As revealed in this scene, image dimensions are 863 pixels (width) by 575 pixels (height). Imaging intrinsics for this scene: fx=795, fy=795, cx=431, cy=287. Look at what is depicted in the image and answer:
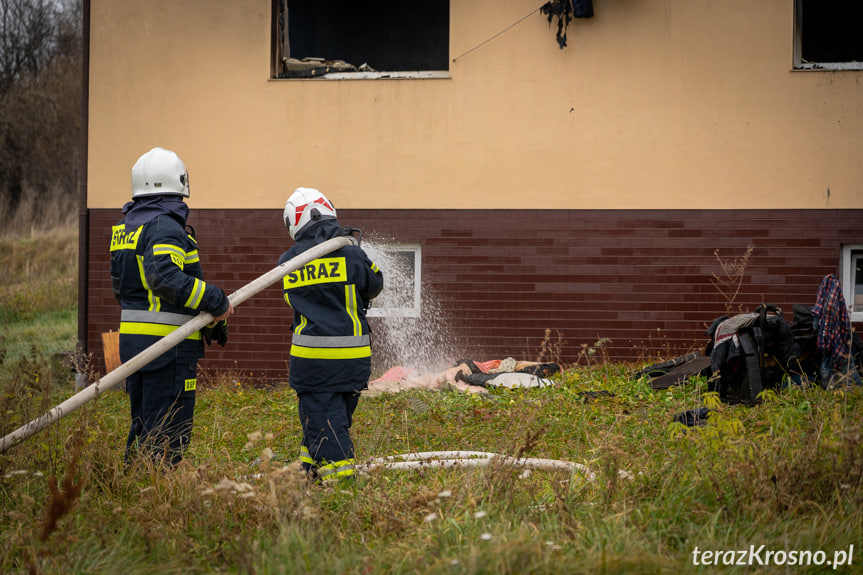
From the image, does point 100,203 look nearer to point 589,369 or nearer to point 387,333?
point 387,333

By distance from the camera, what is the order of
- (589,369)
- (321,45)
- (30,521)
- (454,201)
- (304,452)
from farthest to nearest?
(321,45) < (454,201) < (589,369) < (304,452) < (30,521)

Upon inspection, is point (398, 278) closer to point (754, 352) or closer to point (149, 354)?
point (754, 352)

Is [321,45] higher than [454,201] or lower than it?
higher

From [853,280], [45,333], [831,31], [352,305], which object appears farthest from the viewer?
[45,333]

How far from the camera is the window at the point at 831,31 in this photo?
412 inches

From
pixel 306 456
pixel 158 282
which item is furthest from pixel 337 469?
pixel 158 282

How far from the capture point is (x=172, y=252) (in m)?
4.57

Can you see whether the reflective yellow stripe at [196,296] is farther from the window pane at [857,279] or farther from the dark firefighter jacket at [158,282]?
the window pane at [857,279]

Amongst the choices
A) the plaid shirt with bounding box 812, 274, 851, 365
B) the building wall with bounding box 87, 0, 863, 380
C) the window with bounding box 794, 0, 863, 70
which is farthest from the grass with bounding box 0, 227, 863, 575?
the window with bounding box 794, 0, 863, 70

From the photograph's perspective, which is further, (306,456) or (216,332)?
(216,332)

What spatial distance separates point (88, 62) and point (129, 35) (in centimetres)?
57

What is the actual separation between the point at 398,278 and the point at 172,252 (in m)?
4.71

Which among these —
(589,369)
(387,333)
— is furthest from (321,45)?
(589,369)

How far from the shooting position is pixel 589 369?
830 cm
